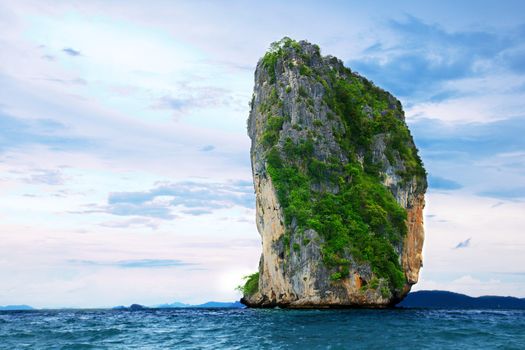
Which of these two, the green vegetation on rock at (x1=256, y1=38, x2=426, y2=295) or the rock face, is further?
the green vegetation on rock at (x1=256, y1=38, x2=426, y2=295)

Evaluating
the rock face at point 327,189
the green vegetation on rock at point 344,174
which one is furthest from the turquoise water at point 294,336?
the green vegetation on rock at point 344,174

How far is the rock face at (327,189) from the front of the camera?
55156mm

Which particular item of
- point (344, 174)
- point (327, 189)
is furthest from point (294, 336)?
point (344, 174)

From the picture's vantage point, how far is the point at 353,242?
56906mm

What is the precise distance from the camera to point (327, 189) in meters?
62.3

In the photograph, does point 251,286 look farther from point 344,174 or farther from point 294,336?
point 294,336

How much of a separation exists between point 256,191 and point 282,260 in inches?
416

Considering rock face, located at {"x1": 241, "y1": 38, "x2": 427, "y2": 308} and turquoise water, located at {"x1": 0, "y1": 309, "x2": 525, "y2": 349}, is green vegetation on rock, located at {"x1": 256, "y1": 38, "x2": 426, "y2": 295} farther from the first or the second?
turquoise water, located at {"x1": 0, "y1": 309, "x2": 525, "y2": 349}

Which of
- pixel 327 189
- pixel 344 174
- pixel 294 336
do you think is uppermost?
pixel 344 174

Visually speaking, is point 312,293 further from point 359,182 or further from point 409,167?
point 409,167

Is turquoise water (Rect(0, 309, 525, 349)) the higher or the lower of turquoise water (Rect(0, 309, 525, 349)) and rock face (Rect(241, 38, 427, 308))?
the lower

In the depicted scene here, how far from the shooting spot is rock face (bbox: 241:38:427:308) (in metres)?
55.2

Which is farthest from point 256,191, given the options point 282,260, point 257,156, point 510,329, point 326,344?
point 326,344

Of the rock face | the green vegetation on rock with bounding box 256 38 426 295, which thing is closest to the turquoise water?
the rock face
